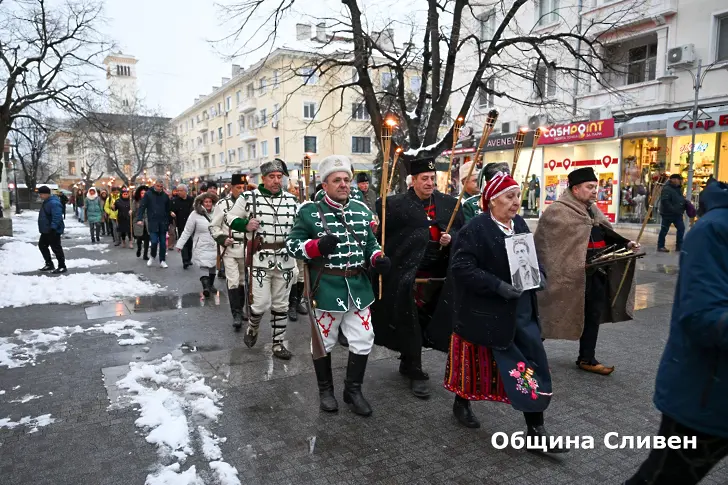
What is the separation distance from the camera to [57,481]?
3066 millimetres

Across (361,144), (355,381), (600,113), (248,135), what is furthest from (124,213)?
(248,135)

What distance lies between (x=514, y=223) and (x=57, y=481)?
331 cm

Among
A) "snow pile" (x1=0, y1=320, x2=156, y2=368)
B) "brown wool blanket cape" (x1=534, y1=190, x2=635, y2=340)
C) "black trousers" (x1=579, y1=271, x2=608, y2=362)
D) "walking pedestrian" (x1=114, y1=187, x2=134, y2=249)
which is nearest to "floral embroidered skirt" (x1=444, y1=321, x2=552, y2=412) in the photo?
"brown wool blanket cape" (x1=534, y1=190, x2=635, y2=340)

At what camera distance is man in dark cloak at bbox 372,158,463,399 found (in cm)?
445

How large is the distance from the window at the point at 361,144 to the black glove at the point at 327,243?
39.4m

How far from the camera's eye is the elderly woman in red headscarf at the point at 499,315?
10.7 ft

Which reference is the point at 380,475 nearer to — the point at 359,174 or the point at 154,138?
the point at 359,174

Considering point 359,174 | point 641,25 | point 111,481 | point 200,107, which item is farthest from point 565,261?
point 200,107

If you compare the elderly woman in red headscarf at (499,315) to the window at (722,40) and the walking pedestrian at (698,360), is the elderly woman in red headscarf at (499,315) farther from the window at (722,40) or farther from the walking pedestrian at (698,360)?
the window at (722,40)

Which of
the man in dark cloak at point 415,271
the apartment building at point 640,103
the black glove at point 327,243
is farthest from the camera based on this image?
the apartment building at point 640,103

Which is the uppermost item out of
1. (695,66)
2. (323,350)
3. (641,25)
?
(641,25)

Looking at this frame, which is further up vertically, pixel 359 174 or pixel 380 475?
pixel 359 174

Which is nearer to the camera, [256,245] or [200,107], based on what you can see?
[256,245]

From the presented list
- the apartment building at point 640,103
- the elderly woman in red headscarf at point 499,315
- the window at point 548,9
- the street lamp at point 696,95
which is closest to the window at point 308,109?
the apartment building at point 640,103
